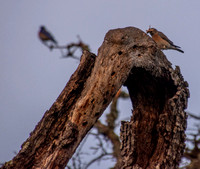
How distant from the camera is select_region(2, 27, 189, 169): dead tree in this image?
4.88 metres

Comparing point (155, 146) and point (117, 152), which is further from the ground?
point (117, 152)

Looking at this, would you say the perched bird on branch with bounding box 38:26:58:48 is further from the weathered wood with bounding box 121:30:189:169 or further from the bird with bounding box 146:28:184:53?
the weathered wood with bounding box 121:30:189:169

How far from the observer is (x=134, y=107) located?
231 inches

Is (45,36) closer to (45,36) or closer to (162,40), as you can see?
(45,36)

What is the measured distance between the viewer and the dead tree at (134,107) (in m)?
4.88

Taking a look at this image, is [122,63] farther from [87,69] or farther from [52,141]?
[52,141]

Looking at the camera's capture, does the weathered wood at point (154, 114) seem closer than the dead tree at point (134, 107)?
No

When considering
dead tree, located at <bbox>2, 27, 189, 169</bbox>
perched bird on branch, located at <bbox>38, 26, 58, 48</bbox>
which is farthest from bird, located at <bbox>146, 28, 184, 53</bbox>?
perched bird on branch, located at <bbox>38, 26, 58, 48</bbox>

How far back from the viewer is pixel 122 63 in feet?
17.8

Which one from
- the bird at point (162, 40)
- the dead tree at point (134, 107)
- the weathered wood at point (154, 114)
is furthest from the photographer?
the bird at point (162, 40)

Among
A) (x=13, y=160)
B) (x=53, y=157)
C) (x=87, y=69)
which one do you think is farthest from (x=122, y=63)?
(x=13, y=160)

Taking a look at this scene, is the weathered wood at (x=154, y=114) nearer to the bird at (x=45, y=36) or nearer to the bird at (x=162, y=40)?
the bird at (x=162, y=40)

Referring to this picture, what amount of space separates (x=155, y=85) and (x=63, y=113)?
167 centimetres

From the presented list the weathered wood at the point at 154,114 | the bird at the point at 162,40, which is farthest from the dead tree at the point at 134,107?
the bird at the point at 162,40
